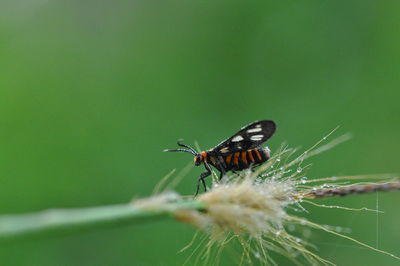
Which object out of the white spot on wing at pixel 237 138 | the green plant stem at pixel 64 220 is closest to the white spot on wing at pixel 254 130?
the white spot on wing at pixel 237 138

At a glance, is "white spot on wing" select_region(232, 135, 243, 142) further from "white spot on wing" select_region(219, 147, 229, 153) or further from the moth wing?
"white spot on wing" select_region(219, 147, 229, 153)

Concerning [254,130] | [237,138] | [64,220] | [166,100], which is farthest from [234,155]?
[166,100]

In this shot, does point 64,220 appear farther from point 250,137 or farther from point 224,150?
point 224,150

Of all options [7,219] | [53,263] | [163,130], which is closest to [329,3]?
[163,130]

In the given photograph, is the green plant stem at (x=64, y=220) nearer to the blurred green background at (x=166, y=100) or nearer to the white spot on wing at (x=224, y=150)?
the white spot on wing at (x=224, y=150)

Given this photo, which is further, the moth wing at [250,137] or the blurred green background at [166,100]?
the blurred green background at [166,100]

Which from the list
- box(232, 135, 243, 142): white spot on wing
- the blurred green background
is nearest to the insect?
box(232, 135, 243, 142): white spot on wing
